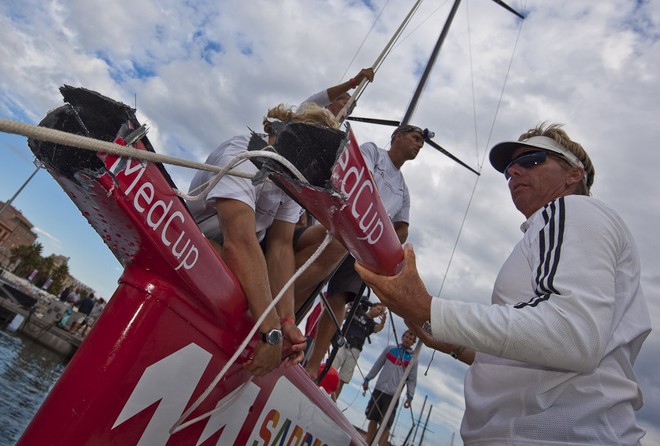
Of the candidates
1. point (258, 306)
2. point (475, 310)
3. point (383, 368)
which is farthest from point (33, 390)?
point (475, 310)

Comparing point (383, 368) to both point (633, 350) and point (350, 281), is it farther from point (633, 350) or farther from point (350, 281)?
point (633, 350)

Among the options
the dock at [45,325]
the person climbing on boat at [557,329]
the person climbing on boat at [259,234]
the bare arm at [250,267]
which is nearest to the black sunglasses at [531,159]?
the person climbing on boat at [557,329]

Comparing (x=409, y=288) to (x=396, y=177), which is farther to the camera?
(x=396, y=177)

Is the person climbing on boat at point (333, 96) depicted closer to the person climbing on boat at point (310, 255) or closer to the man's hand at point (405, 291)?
the person climbing on boat at point (310, 255)

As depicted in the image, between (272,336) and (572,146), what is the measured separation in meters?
1.76

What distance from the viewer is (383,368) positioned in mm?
8273

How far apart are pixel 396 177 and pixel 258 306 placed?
2.79 m

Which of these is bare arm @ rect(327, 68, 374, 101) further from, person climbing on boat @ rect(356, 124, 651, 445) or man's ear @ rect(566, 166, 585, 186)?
person climbing on boat @ rect(356, 124, 651, 445)

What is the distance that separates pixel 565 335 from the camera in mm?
1237

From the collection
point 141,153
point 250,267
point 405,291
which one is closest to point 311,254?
point 250,267

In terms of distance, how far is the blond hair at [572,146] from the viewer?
2.13 m

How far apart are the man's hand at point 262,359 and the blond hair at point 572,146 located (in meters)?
1.71

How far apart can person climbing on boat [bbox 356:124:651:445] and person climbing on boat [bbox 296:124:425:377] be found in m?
2.31

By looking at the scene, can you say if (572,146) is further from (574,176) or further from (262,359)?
(262,359)
